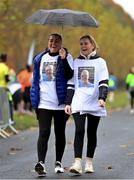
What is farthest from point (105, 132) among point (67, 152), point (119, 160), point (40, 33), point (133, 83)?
point (40, 33)

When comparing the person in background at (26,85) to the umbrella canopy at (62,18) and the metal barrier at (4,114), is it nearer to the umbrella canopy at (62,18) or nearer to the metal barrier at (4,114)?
the metal barrier at (4,114)

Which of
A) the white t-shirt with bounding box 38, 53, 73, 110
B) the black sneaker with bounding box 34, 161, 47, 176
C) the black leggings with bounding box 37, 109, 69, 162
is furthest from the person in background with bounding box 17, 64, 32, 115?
the black sneaker with bounding box 34, 161, 47, 176

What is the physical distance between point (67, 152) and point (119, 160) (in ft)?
4.88

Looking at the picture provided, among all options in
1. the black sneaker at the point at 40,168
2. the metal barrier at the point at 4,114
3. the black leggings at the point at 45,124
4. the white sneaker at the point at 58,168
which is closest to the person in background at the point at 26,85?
the metal barrier at the point at 4,114

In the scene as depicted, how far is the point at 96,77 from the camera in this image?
9039 millimetres

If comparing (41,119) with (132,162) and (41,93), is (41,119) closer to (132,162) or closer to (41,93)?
(41,93)

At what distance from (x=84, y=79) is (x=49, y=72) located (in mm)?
465

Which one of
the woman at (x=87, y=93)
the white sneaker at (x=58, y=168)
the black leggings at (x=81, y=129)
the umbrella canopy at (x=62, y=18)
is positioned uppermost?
the umbrella canopy at (x=62, y=18)

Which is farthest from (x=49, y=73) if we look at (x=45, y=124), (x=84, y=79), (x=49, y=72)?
(x=45, y=124)

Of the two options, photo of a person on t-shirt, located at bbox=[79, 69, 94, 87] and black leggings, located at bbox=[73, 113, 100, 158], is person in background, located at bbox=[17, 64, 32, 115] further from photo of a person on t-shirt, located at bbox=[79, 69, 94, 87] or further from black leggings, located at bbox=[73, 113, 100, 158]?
photo of a person on t-shirt, located at bbox=[79, 69, 94, 87]

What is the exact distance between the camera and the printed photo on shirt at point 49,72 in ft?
29.6

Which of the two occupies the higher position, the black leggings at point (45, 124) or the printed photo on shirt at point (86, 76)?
the printed photo on shirt at point (86, 76)

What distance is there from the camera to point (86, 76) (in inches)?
354

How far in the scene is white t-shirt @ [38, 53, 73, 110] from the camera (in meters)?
9.00
